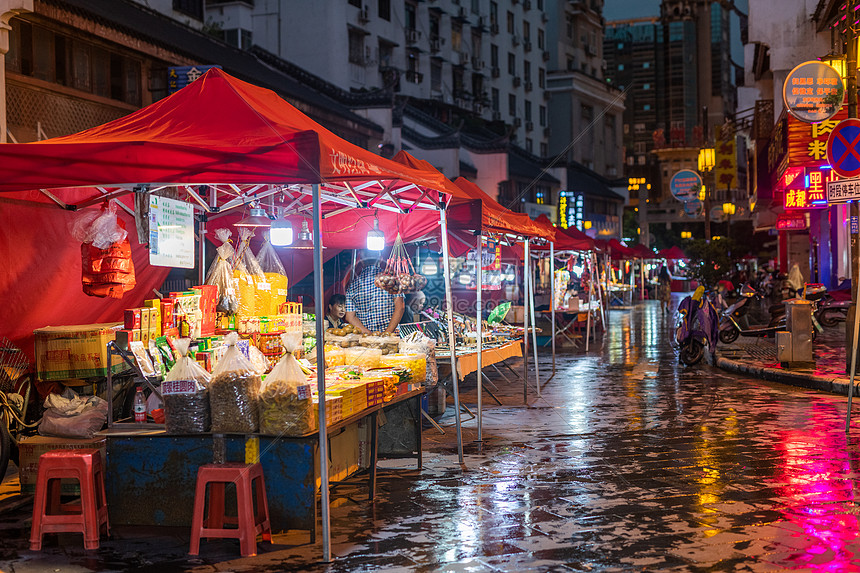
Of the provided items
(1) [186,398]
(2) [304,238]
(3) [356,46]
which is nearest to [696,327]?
(2) [304,238]

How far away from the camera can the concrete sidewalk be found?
45.1 feet

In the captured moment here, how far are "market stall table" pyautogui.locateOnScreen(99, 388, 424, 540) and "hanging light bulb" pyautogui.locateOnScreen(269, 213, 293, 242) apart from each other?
242 cm

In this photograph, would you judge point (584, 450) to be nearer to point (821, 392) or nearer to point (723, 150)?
point (821, 392)

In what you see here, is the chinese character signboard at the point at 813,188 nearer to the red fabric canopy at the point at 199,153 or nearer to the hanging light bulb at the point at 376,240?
the hanging light bulb at the point at 376,240

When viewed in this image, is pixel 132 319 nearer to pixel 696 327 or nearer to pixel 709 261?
pixel 696 327

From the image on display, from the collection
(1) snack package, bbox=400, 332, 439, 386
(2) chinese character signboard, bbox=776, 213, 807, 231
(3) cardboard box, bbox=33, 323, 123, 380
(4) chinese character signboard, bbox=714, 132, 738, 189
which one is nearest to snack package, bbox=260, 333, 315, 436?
(3) cardboard box, bbox=33, 323, 123, 380

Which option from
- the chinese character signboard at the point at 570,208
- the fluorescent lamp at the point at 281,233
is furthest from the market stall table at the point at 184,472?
the chinese character signboard at the point at 570,208

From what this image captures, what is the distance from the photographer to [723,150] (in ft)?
132

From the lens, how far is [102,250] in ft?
24.2

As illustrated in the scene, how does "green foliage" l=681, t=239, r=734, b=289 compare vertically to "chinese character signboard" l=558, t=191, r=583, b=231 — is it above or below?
below

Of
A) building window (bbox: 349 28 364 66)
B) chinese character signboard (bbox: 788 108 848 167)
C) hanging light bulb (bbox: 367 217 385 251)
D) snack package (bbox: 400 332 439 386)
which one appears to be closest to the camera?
snack package (bbox: 400 332 439 386)

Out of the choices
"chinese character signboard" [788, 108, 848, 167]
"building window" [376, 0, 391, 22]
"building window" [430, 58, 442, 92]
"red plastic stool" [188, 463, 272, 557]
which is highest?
"building window" [376, 0, 391, 22]

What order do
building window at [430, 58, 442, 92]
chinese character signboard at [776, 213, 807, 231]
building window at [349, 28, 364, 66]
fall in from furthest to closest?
building window at [430, 58, 442, 92] < building window at [349, 28, 364, 66] < chinese character signboard at [776, 213, 807, 231]

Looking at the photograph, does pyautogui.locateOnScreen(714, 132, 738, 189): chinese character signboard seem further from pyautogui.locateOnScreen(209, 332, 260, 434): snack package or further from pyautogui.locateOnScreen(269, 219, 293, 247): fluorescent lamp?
pyautogui.locateOnScreen(209, 332, 260, 434): snack package
